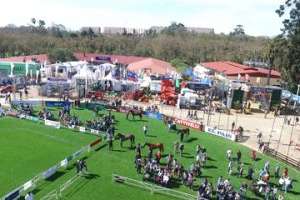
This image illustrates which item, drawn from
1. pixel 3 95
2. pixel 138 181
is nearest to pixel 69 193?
pixel 138 181

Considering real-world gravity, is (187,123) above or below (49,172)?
Result: above

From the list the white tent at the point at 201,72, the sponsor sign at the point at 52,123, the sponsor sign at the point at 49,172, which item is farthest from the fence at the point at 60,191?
the white tent at the point at 201,72

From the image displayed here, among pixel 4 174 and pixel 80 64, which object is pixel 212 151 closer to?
pixel 4 174

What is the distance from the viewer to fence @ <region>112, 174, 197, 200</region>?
2808 cm

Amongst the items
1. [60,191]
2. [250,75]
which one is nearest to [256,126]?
[60,191]

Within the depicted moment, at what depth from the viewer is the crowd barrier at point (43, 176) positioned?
80.1 feet

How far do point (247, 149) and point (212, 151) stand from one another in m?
4.16

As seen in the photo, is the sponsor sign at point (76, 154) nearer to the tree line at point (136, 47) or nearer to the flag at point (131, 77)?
the flag at point (131, 77)

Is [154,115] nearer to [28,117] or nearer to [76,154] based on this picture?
[28,117]

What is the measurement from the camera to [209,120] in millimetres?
52188

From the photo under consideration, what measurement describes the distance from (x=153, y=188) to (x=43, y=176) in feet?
24.1

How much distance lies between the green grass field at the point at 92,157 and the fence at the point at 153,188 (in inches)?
16.5

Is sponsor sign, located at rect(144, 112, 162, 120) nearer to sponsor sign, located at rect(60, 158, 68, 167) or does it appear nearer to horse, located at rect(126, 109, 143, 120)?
horse, located at rect(126, 109, 143, 120)

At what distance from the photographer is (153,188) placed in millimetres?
28859
